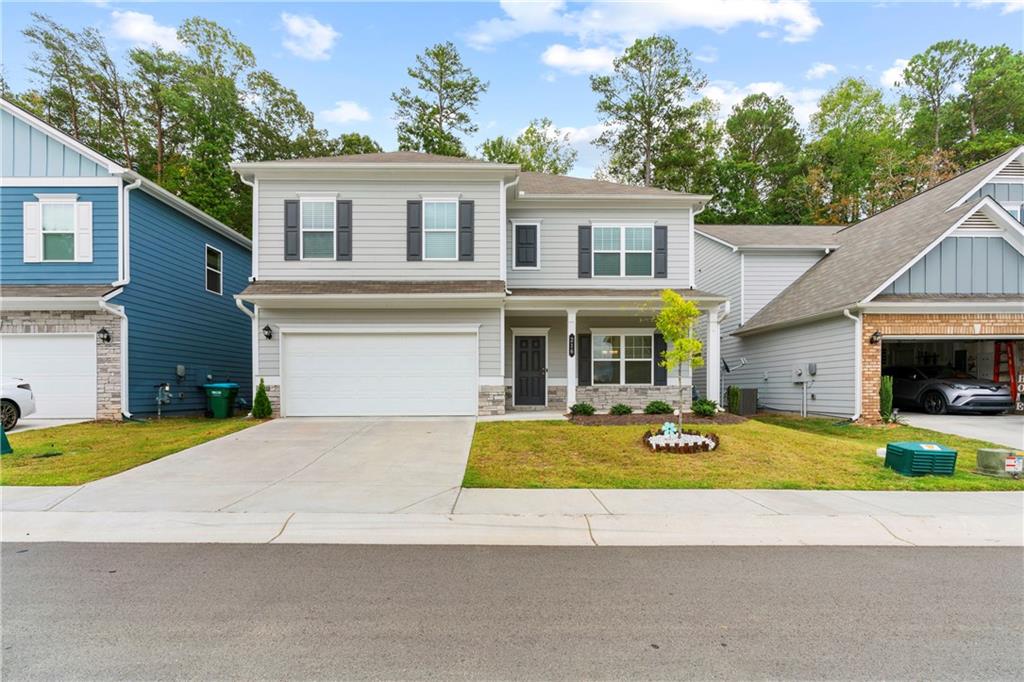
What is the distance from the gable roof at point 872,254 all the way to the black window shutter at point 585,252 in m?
6.05

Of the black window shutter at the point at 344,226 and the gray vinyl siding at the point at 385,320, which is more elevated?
the black window shutter at the point at 344,226

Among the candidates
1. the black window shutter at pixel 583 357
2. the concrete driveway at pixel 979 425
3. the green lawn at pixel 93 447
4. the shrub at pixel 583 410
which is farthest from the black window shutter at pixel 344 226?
the concrete driveway at pixel 979 425

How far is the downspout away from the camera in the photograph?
1285cm

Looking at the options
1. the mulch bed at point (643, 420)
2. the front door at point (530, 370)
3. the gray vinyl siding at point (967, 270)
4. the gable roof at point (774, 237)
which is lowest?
the mulch bed at point (643, 420)

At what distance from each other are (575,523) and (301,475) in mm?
4305

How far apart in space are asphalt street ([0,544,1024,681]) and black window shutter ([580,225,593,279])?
10791mm

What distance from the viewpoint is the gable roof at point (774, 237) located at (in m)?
18.4

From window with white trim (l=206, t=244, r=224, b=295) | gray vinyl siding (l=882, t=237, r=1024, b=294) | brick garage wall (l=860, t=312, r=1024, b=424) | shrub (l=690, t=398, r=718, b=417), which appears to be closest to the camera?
shrub (l=690, t=398, r=718, b=417)

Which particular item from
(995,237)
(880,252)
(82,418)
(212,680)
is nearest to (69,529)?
(212,680)

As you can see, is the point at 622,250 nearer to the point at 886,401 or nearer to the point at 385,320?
the point at 385,320

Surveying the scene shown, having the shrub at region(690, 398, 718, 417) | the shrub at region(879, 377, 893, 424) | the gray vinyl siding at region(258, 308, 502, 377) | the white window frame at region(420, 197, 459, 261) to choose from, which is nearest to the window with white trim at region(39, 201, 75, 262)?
the gray vinyl siding at region(258, 308, 502, 377)

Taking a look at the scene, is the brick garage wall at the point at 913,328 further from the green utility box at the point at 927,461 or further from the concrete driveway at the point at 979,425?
the green utility box at the point at 927,461

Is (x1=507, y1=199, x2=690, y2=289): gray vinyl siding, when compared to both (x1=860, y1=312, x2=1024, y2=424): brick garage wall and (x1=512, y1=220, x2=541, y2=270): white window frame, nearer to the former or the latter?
(x1=512, y1=220, x2=541, y2=270): white window frame

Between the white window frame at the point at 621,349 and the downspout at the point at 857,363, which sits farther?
the white window frame at the point at 621,349
